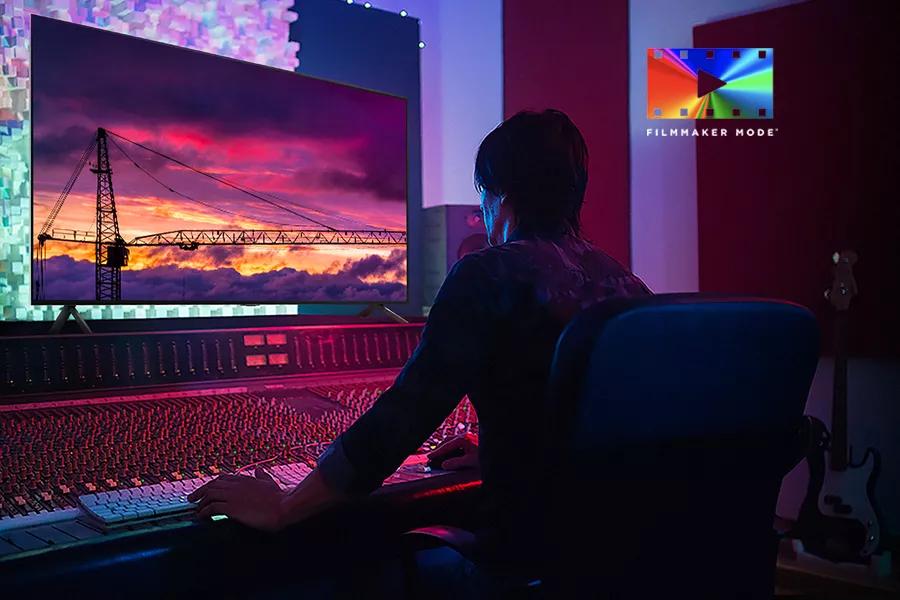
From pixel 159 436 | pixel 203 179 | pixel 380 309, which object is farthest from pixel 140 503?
pixel 380 309

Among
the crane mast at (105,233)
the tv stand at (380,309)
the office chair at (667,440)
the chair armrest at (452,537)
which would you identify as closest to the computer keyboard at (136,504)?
the chair armrest at (452,537)

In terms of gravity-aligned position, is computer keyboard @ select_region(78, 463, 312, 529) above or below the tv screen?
below

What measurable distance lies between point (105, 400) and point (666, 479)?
1.10 m

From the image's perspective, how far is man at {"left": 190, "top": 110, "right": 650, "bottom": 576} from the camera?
109 centimetres

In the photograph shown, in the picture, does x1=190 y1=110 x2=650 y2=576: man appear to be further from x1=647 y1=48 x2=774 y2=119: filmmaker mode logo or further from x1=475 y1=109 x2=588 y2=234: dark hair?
x1=647 y1=48 x2=774 y2=119: filmmaker mode logo

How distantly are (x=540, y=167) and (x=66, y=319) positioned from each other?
1.09 m

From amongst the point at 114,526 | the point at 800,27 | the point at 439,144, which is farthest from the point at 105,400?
the point at 800,27

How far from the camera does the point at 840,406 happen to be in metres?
3.40

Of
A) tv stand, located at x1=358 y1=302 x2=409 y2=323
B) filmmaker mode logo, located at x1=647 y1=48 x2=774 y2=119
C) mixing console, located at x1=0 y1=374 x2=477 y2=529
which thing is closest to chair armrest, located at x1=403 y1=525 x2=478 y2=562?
mixing console, located at x1=0 y1=374 x2=477 y2=529

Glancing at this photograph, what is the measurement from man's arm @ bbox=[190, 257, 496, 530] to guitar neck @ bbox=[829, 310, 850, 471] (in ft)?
9.35

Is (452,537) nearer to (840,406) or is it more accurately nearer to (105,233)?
(105,233)

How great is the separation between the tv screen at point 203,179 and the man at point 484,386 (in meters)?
0.85

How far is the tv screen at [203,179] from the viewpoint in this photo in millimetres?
1655

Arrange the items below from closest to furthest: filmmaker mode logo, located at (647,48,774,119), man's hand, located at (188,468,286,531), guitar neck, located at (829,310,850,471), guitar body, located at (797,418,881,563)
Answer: man's hand, located at (188,468,286,531)
guitar body, located at (797,418,881,563)
guitar neck, located at (829,310,850,471)
filmmaker mode logo, located at (647,48,774,119)
